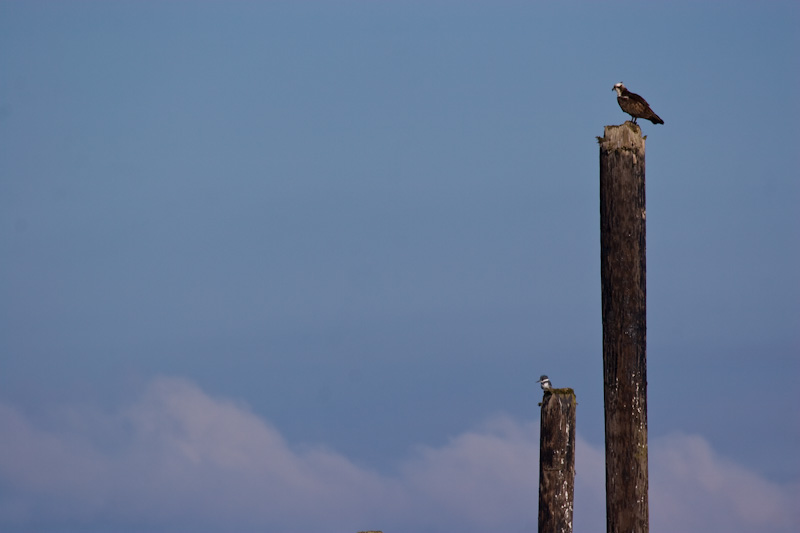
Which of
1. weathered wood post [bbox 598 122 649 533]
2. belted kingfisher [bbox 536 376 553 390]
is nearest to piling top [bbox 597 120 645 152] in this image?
weathered wood post [bbox 598 122 649 533]

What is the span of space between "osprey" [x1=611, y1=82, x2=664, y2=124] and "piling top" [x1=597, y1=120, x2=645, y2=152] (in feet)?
6.27

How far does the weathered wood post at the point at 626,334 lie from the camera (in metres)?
9.06

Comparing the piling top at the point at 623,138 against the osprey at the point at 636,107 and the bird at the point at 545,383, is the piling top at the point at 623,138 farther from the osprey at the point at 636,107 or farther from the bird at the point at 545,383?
the bird at the point at 545,383

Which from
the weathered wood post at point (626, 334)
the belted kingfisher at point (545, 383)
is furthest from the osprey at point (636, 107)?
the belted kingfisher at point (545, 383)

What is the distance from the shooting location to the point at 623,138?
9.16 meters

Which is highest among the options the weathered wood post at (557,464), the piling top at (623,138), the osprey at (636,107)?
the osprey at (636,107)

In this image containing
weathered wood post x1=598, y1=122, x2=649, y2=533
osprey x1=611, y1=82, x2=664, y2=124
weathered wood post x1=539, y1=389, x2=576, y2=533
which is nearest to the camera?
weathered wood post x1=598, y1=122, x2=649, y2=533

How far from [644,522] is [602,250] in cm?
256

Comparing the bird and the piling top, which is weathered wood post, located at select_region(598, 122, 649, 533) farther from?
the bird

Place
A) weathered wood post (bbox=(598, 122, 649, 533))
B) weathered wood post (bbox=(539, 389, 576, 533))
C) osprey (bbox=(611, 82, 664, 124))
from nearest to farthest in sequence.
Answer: weathered wood post (bbox=(598, 122, 649, 533)) < weathered wood post (bbox=(539, 389, 576, 533)) < osprey (bbox=(611, 82, 664, 124))

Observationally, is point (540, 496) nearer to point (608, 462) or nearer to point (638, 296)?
point (608, 462)

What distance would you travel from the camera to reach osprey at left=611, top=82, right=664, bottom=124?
11.1 m

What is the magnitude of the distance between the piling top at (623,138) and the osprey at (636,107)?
191 cm

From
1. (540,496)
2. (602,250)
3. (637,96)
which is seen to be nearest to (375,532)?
(540,496)
